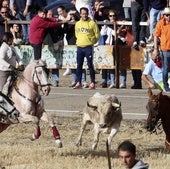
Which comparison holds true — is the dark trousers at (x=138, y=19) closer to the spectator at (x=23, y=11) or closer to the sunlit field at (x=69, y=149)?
the spectator at (x=23, y=11)

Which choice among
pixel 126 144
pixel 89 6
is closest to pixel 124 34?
pixel 89 6

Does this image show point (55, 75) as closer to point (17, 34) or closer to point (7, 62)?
point (17, 34)

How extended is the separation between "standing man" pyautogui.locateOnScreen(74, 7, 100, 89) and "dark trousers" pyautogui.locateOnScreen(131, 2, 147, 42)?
102 cm

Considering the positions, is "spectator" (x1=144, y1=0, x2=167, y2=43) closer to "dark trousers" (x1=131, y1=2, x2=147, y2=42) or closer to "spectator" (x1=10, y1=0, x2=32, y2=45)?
Result: "dark trousers" (x1=131, y1=2, x2=147, y2=42)

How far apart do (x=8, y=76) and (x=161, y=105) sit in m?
2.95

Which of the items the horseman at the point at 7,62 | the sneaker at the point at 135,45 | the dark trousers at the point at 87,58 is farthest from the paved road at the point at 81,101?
the horseman at the point at 7,62

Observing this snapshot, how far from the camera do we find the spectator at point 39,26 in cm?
2658

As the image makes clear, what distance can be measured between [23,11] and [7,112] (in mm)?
12841

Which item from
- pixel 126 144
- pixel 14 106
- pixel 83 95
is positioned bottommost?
pixel 83 95

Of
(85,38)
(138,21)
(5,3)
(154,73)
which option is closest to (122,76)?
(138,21)

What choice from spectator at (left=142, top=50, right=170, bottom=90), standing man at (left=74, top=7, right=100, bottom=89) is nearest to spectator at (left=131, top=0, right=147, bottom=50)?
standing man at (left=74, top=7, right=100, bottom=89)

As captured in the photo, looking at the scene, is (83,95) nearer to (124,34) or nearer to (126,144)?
(124,34)

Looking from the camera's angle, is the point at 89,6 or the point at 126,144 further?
the point at 89,6

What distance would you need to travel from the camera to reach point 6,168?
615 inches
